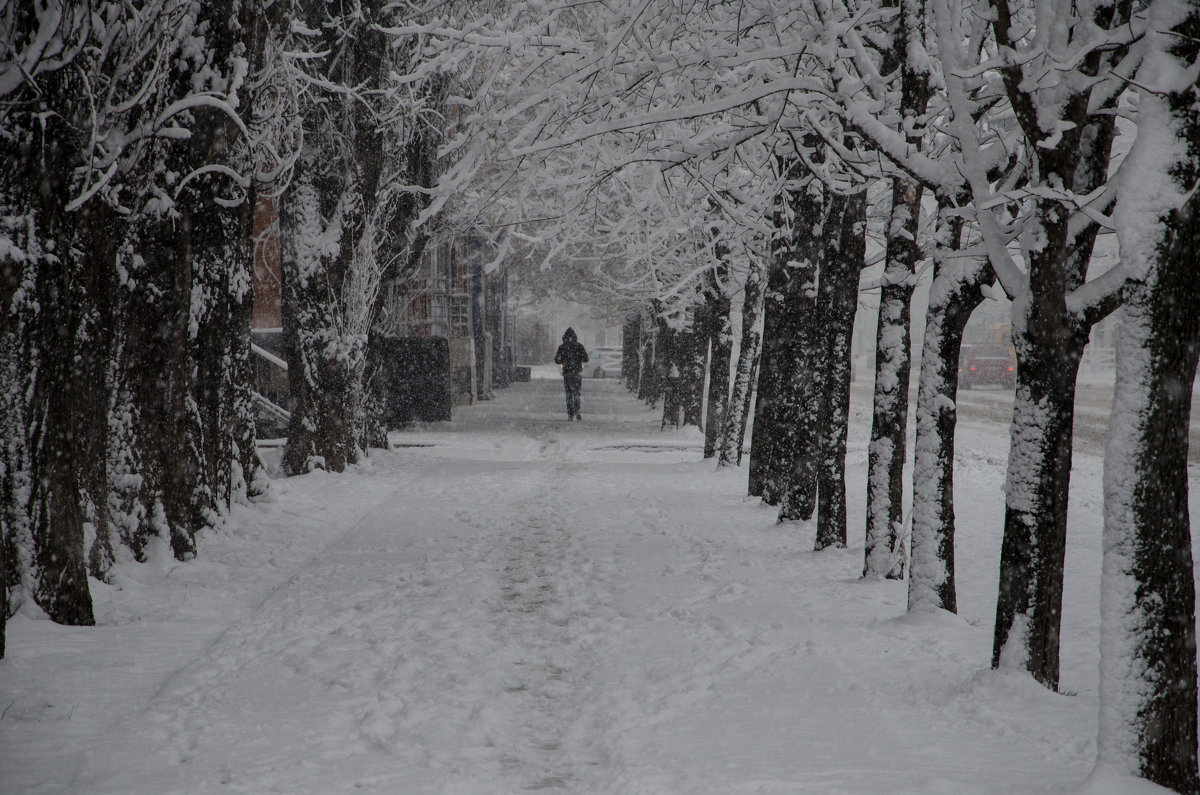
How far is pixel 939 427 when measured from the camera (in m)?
5.87

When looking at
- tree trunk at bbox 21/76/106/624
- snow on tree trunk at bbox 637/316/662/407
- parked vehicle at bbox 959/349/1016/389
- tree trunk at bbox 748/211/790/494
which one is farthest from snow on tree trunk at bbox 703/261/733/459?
parked vehicle at bbox 959/349/1016/389

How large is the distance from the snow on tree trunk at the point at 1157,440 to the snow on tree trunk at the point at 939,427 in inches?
83.8

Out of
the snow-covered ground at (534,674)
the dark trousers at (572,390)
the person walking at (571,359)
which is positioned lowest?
the snow-covered ground at (534,674)

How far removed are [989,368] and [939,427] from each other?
3577 centimetres

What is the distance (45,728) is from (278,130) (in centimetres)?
871

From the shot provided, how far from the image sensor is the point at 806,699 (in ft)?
15.2

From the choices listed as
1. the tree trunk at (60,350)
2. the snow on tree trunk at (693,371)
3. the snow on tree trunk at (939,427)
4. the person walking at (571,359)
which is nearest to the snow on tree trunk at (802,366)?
the snow on tree trunk at (939,427)

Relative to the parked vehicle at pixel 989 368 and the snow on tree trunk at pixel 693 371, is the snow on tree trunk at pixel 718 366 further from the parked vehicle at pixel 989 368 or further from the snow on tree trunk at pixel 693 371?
the parked vehicle at pixel 989 368

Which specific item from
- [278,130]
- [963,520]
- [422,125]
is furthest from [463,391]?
[963,520]

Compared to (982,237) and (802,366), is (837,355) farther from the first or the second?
(982,237)

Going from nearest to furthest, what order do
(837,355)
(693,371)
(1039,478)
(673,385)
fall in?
(1039,478)
(837,355)
(693,371)
(673,385)

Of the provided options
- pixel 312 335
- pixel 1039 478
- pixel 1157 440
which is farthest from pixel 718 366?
pixel 1157 440

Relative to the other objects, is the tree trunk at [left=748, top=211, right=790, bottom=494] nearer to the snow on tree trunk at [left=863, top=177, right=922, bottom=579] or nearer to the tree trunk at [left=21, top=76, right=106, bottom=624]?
the snow on tree trunk at [left=863, top=177, right=922, bottom=579]

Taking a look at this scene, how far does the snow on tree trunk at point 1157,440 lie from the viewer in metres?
3.40
